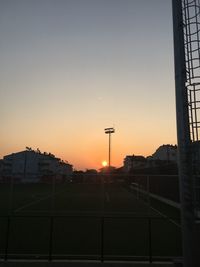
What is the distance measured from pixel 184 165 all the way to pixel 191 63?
1.35 metres

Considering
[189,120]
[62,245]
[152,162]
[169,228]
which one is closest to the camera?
[189,120]

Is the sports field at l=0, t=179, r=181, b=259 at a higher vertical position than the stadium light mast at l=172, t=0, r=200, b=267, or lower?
lower

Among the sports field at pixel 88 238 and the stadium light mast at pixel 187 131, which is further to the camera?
the sports field at pixel 88 238

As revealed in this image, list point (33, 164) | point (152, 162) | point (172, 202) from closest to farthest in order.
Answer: point (172, 202)
point (152, 162)
point (33, 164)

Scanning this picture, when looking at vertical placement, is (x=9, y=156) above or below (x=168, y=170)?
above

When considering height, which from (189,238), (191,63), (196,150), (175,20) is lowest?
(189,238)

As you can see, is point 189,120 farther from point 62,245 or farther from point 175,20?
point 62,245

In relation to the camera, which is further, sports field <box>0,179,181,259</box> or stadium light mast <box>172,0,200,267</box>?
sports field <box>0,179,181,259</box>

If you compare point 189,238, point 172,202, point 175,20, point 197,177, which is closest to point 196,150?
point 197,177

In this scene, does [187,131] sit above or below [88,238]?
above

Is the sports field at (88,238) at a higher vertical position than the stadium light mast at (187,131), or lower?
lower

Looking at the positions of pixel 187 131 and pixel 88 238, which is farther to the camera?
pixel 88 238

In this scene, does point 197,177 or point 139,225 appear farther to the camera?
point 139,225

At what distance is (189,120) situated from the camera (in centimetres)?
436
